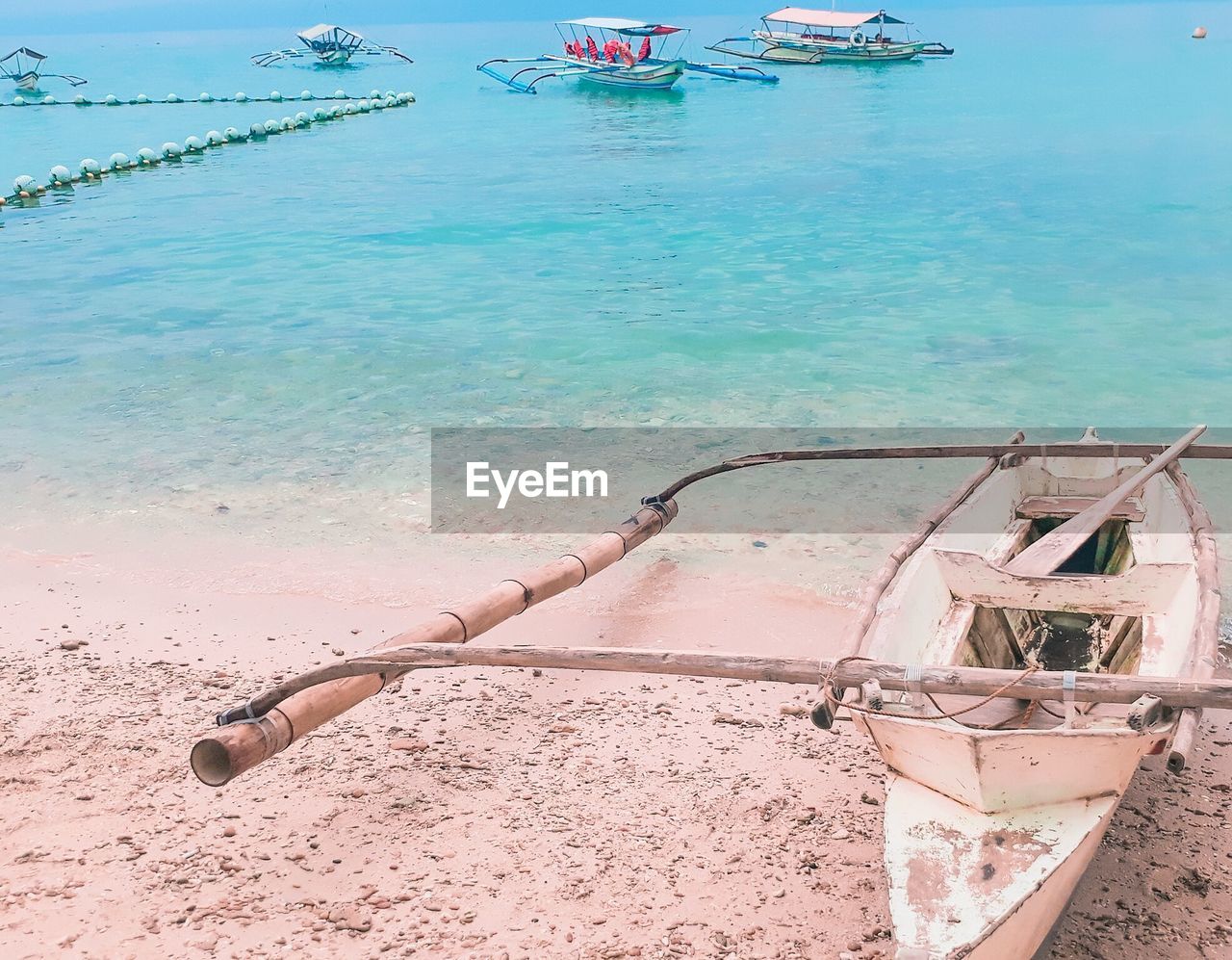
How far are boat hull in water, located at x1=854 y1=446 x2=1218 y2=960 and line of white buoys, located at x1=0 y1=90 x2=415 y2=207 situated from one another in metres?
23.1

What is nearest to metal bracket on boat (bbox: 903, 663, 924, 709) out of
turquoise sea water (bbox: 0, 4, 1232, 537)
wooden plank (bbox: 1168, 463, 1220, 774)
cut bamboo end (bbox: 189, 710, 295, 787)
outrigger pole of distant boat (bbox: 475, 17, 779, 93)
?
wooden plank (bbox: 1168, 463, 1220, 774)

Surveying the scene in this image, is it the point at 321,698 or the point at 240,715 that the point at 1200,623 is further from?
the point at 240,715

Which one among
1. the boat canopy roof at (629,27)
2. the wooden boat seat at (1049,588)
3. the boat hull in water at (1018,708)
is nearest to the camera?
the boat hull in water at (1018,708)

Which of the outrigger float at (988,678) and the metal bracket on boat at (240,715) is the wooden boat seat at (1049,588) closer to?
the outrigger float at (988,678)

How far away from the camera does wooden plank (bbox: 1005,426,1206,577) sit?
4746mm

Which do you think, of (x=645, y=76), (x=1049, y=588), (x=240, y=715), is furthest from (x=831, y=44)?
(x=240, y=715)

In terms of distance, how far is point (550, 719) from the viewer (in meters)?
4.70

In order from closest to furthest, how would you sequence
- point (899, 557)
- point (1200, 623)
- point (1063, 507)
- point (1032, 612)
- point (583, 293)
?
point (1200, 623)
point (899, 557)
point (1032, 612)
point (1063, 507)
point (583, 293)

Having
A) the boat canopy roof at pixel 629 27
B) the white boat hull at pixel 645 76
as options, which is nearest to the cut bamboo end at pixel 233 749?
the white boat hull at pixel 645 76

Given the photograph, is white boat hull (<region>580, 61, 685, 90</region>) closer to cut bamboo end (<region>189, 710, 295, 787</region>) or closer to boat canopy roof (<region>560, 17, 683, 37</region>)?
boat canopy roof (<region>560, 17, 683, 37</region>)

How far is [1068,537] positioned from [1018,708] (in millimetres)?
1373

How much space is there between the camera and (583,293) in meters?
14.3

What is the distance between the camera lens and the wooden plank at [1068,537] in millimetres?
4746

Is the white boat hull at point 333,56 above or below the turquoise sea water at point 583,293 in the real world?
above
